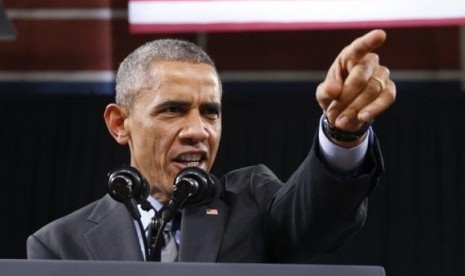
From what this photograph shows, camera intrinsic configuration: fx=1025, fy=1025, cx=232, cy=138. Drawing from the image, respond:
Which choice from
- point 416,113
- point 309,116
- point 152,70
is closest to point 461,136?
point 416,113

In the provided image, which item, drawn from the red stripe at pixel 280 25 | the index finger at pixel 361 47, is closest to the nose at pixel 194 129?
the index finger at pixel 361 47

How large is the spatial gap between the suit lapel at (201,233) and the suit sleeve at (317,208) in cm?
9

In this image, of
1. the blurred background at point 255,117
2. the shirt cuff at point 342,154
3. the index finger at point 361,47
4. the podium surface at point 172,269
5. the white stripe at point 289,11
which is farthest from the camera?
the blurred background at point 255,117

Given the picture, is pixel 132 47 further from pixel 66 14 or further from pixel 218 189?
pixel 218 189

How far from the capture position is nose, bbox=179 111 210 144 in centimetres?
168

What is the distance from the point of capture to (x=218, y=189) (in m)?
1.53

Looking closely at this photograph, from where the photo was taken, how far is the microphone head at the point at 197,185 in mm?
1416

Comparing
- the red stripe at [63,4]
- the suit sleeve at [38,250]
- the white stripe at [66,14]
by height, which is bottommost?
the white stripe at [66,14]

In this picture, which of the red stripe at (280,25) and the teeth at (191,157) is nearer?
the teeth at (191,157)

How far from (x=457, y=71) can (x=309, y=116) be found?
0.62 m

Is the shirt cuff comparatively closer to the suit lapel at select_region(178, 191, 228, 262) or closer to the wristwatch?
the wristwatch

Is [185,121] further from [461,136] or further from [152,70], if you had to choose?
[461,136]

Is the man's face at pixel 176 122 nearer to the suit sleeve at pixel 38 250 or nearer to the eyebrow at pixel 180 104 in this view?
the eyebrow at pixel 180 104

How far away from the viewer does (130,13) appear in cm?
374
